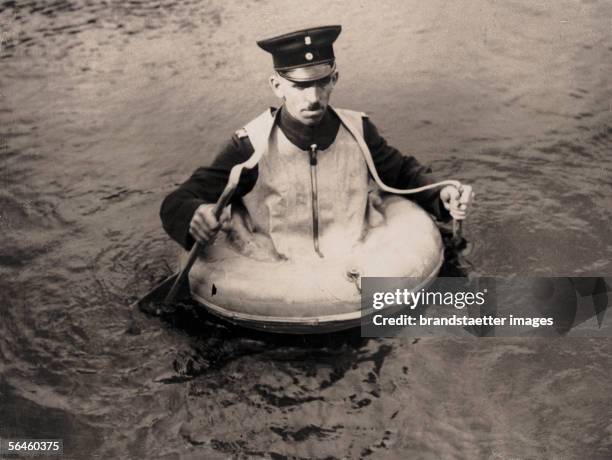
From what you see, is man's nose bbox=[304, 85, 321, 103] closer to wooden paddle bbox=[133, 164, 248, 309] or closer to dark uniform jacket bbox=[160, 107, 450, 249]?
dark uniform jacket bbox=[160, 107, 450, 249]

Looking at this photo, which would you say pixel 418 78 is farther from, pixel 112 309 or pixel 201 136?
pixel 112 309

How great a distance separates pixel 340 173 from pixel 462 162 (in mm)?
2184

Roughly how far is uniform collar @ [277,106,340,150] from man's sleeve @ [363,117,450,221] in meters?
0.28

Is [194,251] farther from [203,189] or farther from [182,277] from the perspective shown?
[203,189]

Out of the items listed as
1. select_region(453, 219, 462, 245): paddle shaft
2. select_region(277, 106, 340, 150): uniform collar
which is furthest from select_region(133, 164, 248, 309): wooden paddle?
select_region(453, 219, 462, 245): paddle shaft

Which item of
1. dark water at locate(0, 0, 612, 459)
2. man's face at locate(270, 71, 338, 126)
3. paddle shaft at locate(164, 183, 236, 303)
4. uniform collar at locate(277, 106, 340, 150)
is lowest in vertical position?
dark water at locate(0, 0, 612, 459)

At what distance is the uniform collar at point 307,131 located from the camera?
14.4 feet

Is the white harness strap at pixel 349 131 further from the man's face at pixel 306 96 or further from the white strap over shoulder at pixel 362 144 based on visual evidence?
the man's face at pixel 306 96

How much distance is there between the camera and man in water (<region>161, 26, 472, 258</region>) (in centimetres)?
438

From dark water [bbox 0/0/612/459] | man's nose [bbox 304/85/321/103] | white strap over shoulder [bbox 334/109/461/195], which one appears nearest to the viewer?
dark water [bbox 0/0/612/459]

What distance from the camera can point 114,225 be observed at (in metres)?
5.89

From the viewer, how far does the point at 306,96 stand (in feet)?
13.8

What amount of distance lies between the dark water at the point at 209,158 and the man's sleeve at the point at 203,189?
70 cm

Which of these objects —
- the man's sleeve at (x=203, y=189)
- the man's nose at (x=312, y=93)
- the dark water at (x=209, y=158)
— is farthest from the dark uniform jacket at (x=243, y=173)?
the dark water at (x=209, y=158)
